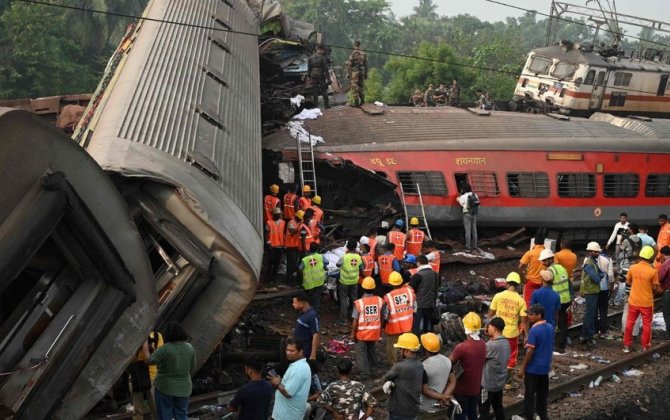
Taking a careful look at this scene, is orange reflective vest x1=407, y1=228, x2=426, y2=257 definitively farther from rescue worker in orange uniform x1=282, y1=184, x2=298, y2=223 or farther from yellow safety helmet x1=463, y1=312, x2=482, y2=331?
yellow safety helmet x1=463, y1=312, x2=482, y2=331

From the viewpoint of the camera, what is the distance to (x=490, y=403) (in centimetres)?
956

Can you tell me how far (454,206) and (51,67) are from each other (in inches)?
783

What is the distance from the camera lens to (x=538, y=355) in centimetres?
960

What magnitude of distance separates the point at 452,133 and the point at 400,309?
8372mm

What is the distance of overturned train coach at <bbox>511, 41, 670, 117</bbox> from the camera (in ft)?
76.7

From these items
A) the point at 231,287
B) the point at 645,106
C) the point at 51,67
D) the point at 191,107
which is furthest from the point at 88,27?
the point at 231,287

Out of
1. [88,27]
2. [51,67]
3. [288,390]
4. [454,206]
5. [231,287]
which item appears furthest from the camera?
[88,27]

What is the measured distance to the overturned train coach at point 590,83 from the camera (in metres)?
23.4

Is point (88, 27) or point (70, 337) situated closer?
point (70, 337)

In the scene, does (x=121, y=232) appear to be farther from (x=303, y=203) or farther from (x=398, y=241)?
(x=398, y=241)

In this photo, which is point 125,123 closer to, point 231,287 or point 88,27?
point 231,287

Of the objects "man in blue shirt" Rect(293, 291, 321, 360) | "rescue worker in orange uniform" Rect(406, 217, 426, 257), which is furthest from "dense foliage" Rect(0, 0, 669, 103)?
"man in blue shirt" Rect(293, 291, 321, 360)

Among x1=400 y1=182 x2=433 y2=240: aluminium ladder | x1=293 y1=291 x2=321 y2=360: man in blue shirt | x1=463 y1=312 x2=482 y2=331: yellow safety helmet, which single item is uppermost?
x1=463 y1=312 x2=482 y2=331: yellow safety helmet

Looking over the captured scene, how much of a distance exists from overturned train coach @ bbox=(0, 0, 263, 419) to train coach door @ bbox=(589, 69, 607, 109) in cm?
1314
